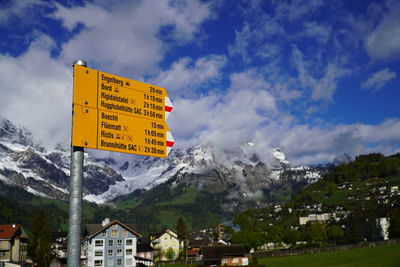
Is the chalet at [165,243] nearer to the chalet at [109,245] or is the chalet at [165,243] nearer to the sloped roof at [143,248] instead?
the sloped roof at [143,248]

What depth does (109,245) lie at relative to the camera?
94.2 m

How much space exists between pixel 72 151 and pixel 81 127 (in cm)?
43

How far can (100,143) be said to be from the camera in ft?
22.0

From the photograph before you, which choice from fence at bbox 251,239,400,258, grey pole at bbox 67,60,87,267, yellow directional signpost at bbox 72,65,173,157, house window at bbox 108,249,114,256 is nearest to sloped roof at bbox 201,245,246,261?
fence at bbox 251,239,400,258

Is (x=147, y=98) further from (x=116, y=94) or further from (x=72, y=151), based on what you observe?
(x=72, y=151)

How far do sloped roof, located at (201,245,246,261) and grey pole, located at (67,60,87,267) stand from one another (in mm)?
90860

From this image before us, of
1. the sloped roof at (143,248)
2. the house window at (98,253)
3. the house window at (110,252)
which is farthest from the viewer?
the sloped roof at (143,248)

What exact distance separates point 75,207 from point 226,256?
93152mm

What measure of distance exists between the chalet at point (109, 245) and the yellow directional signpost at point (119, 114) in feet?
298

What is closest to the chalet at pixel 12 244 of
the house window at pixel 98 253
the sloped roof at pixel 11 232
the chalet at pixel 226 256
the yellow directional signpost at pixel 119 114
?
the sloped roof at pixel 11 232

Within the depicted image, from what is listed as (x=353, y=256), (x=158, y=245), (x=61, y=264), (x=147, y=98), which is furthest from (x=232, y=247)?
(x=147, y=98)

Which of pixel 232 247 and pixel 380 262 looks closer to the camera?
pixel 380 262

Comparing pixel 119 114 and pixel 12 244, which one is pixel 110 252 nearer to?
pixel 12 244

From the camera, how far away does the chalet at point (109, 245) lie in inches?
3642
